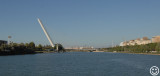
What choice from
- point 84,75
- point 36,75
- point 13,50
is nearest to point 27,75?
point 36,75

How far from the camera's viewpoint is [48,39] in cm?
6819

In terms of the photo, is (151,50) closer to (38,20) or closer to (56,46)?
(38,20)

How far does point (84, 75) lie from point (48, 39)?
56.6 meters

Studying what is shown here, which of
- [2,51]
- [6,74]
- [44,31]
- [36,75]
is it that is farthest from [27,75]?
[44,31]

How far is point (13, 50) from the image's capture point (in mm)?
46500

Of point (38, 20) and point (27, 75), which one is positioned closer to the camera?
point (27, 75)

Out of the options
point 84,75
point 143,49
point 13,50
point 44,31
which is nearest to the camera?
point 84,75

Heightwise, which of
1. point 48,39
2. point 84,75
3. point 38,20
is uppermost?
point 38,20

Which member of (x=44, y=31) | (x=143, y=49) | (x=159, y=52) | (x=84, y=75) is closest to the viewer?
(x=84, y=75)

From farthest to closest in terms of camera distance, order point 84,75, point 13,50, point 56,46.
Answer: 1. point 56,46
2. point 13,50
3. point 84,75

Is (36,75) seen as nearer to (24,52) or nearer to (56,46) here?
(24,52)

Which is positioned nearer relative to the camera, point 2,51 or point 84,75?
point 84,75

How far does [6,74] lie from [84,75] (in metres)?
4.41

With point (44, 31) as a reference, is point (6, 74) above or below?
below
